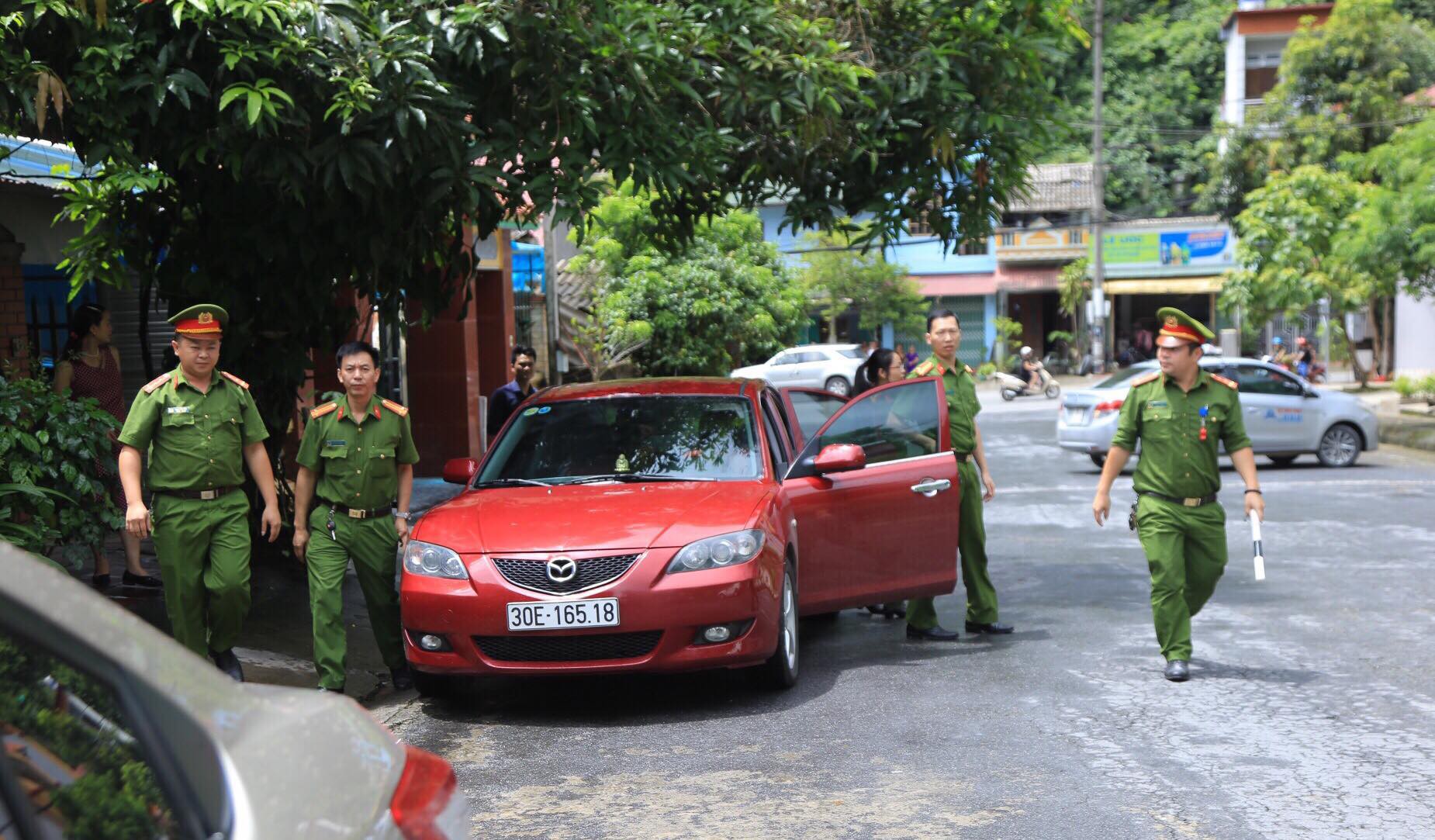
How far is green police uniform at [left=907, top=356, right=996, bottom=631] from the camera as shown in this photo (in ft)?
28.0

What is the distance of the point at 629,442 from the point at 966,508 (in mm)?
2083

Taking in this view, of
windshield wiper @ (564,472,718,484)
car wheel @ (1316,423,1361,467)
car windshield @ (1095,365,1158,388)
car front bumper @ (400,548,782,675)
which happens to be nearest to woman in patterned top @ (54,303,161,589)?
windshield wiper @ (564,472,718,484)

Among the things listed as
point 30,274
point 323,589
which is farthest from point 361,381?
point 30,274

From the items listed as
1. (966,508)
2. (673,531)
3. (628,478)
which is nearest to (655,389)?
(628,478)

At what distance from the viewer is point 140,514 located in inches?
242

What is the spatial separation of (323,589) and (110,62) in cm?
264

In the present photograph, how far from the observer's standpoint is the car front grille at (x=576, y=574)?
6.38 m

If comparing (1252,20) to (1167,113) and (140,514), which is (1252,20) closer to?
(1167,113)

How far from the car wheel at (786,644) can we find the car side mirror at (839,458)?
2.00ft

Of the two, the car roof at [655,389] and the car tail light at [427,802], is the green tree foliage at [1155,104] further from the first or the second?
the car tail light at [427,802]

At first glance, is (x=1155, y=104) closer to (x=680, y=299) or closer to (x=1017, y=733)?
(x=680, y=299)

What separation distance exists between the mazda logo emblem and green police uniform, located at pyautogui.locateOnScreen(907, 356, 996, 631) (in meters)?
2.76

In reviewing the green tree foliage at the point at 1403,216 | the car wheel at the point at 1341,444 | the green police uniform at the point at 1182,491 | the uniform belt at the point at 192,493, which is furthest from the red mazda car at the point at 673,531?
the green tree foliage at the point at 1403,216

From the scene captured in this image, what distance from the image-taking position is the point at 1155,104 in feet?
179
